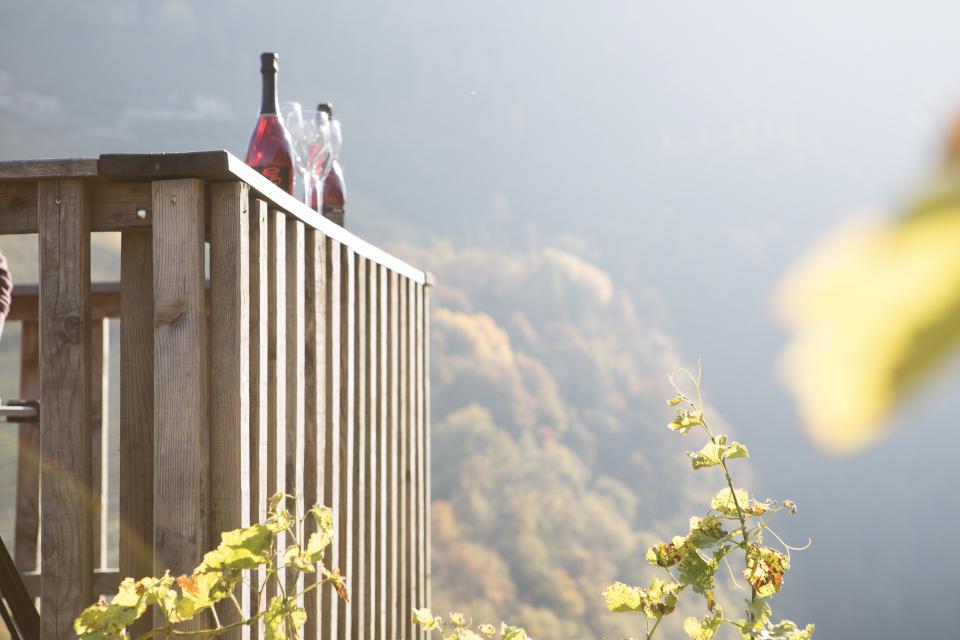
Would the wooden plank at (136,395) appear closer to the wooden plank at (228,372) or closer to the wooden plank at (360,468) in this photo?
the wooden plank at (228,372)

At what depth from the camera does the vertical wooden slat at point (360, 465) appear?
1.78 meters

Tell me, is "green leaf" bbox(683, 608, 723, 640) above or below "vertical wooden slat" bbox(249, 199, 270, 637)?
below

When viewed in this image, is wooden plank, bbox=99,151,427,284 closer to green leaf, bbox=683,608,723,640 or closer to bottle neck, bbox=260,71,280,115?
bottle neck, bbox=260,71,280,115

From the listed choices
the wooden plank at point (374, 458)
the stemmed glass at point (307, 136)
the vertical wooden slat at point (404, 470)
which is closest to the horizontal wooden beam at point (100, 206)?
the stemmed glass at point (307, 136)

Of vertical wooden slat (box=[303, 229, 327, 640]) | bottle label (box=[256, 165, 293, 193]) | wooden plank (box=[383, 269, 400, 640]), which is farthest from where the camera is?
wooden plank (box=[383, 269, 400, 640])

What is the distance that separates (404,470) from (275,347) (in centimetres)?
109

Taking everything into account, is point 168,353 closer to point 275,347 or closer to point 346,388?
point 275,347

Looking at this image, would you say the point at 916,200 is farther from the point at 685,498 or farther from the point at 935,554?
the point at 935,554

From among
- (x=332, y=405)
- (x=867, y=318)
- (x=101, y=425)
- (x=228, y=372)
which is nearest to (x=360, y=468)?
(x=332, y=405)

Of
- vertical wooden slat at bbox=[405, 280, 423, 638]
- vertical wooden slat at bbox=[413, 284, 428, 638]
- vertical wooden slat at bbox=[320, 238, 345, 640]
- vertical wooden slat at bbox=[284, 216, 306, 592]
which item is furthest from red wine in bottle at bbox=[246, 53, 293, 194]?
vertical wooden slat at bbox=[413, 284, 428, 638]

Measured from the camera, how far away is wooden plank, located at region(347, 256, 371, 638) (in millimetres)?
1776

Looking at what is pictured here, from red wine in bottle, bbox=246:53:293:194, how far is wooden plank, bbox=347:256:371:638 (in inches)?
9.6

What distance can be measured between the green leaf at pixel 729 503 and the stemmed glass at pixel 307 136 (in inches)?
42.6

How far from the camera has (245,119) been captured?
13.4 metres
